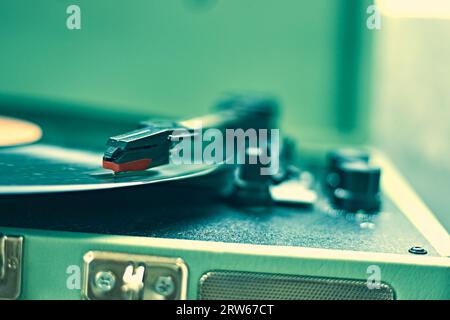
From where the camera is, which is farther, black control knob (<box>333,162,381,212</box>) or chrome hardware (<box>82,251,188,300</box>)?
black control knob (<box>333,162,381,212</box>)

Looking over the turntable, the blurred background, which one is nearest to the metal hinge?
the turntable

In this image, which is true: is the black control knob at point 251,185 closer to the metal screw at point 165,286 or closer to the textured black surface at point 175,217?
the textured black surface at point 175,217

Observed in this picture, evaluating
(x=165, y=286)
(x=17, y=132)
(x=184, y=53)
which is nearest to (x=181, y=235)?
(x=165, y=286)

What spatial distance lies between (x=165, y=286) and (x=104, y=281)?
0.05 metres

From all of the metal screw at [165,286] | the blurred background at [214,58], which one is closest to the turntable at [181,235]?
the metal screw at [165,286]

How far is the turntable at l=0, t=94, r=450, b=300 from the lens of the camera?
50 centimetres

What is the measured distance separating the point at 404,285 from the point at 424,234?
0.11 metres

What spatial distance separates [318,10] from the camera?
1.29 metres

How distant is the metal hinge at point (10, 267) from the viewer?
504 mm

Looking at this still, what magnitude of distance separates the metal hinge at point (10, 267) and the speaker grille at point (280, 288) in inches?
5.8

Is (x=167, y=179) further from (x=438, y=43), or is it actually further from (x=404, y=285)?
(x=438, y=43)

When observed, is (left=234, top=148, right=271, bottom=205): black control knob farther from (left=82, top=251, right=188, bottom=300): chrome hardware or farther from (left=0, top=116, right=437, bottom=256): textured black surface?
(left=82, top=251, right=188, bottom=300): chrome hardware

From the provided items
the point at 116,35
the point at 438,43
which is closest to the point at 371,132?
the point at 438,43

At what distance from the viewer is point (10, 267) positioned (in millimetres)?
507
